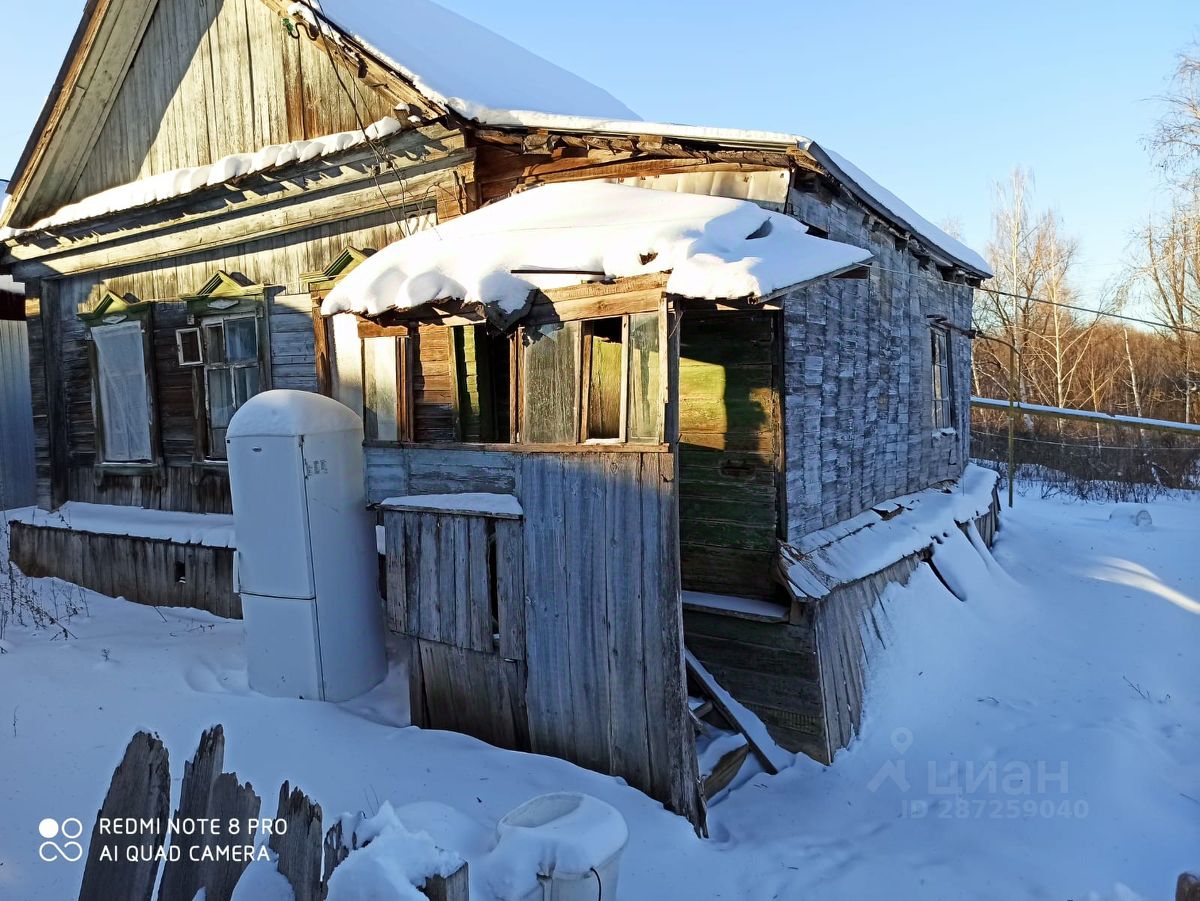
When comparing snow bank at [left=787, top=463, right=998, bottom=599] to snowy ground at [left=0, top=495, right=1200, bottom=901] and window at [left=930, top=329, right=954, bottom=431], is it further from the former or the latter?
window at [left=930, top=329, right=954, bottom=431]

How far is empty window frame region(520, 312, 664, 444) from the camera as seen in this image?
4367mm

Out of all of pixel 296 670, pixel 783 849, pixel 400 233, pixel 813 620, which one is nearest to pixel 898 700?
pixel 813 620

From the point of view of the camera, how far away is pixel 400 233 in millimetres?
6918

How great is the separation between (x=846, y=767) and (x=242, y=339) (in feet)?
23.0

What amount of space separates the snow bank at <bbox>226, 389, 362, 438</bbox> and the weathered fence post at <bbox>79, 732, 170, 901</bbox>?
3120 mm

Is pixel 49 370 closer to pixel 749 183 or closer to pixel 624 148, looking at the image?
pixel 624 148

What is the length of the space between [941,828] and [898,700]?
1566 millimetres

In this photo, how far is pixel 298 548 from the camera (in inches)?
212

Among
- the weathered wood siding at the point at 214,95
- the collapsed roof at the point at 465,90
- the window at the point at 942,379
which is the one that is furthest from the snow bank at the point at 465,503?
the window at the point at 942,379

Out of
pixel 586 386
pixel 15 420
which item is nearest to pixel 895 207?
pixel 586 386

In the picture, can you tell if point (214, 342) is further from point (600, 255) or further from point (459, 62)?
point (600, 255)

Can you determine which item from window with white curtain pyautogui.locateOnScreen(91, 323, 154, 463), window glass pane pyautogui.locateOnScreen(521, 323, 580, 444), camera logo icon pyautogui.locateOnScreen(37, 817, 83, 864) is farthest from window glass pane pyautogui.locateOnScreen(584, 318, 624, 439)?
window with white curtain pyautogui.locateOnScreen(91, 323, 154, 463)

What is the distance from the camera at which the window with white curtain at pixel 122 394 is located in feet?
29.2

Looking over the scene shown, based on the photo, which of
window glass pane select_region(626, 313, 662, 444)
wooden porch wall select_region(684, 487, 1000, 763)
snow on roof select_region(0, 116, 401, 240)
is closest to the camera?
window glass pane select_region(626, 313, 662, 444)
